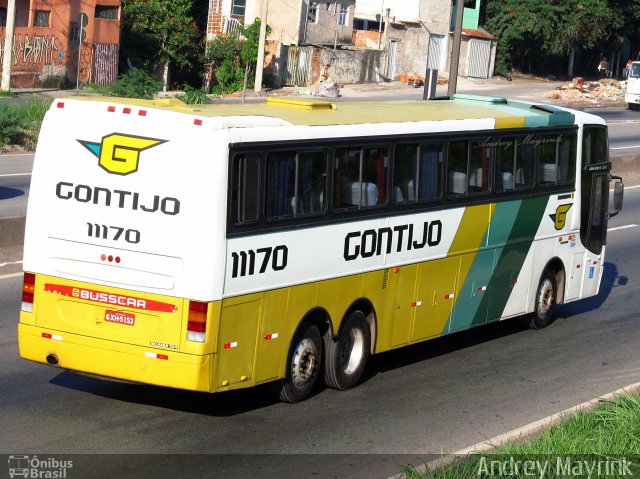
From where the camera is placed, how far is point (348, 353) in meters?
11.5

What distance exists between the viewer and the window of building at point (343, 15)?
59.4m

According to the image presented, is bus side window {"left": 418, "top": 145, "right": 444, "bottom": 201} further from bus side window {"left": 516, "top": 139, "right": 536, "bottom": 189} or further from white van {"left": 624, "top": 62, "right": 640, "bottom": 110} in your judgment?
white van {"left": 624, "top": 62, "right": 640, "bottom": 110}

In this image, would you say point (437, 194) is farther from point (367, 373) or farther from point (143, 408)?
point (143, 408)

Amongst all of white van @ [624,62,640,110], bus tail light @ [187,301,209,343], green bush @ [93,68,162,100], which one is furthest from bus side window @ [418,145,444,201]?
white van @ [624,62,640,110]

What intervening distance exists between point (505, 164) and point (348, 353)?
339 centimetres

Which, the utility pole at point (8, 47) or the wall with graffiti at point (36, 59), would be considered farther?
the wall with graffiti at point (36, 59)

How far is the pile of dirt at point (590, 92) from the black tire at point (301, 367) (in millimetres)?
47099

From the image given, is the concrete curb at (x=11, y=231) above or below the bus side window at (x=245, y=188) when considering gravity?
below

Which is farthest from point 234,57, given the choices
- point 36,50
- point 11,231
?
point 11,231

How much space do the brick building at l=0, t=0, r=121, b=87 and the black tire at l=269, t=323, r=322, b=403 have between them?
34.3 metres

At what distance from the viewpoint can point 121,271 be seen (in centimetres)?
952

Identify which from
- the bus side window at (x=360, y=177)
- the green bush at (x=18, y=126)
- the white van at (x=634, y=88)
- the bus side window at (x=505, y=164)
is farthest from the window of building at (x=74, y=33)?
the bus side window at (x=360, y=177)

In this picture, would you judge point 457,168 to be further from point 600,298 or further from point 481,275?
point 600,298

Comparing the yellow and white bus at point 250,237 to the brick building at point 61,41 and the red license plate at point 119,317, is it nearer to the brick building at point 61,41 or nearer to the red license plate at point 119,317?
the red license plate at point 119,317
